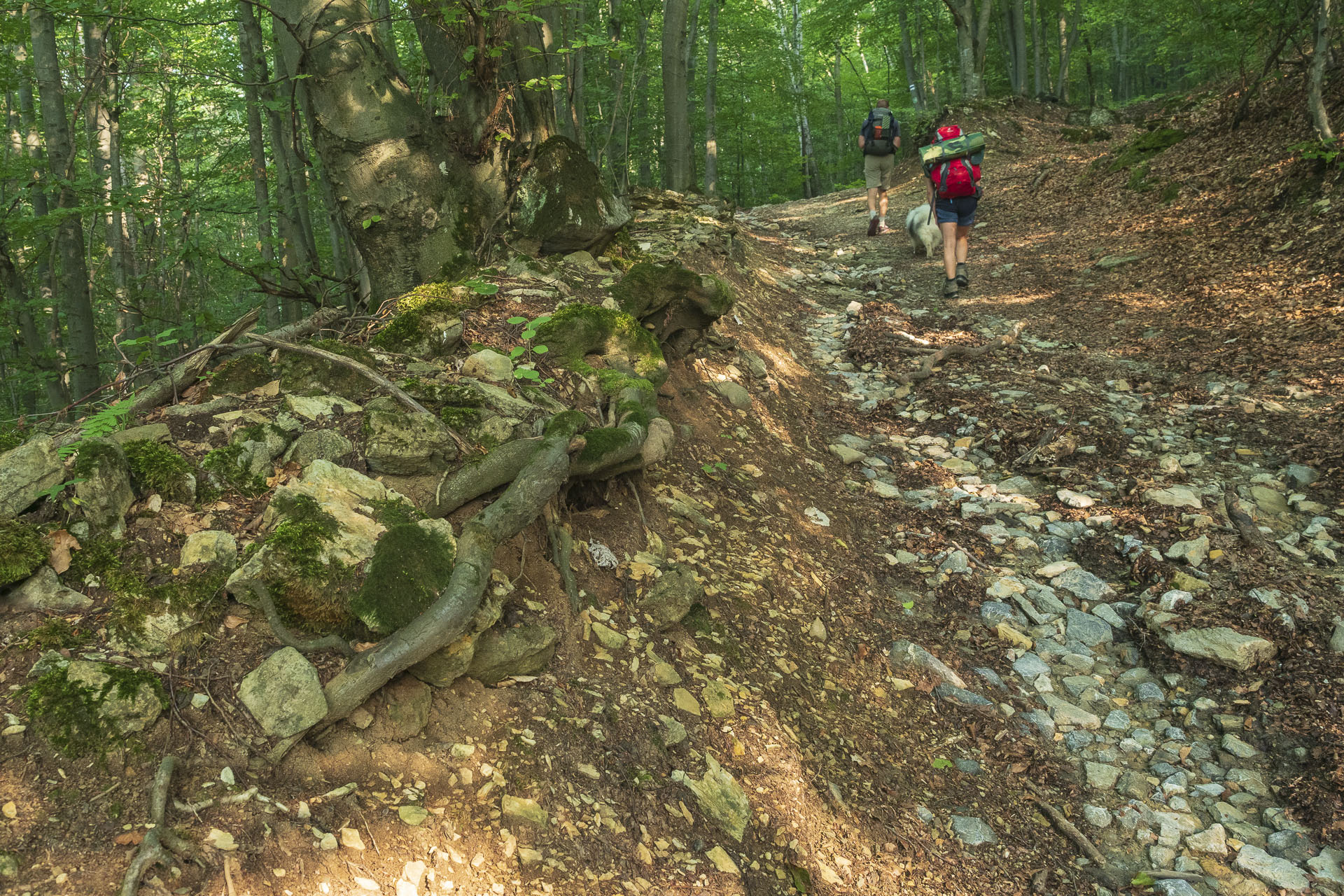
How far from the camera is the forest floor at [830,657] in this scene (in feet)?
6.79

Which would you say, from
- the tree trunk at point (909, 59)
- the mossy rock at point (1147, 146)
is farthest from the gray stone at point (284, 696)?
the tree trunk at point (909, 59)

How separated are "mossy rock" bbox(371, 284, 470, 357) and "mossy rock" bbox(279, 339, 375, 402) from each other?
37 cm

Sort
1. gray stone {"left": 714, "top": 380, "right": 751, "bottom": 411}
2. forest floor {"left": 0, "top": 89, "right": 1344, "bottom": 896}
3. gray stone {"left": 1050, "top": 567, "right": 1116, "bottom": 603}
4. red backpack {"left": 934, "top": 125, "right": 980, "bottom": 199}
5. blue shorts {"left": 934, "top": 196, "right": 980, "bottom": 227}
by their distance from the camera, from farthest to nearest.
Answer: blue shorts {"left": 934, "top": 196, "right": 980, "bottom": 227}, red backpack {"left": 934, "top": 125, "right": 980, "bottom": 199}, gray stone {"left": 714, "top": 380, "right": 751, "bottom": 411}, gray stone {"left": 1050, "top": 567, "right": 1116, "bottom": 603}, forest floor {"left": 0, "top": 89, "right": 1344, "bottom": 896}

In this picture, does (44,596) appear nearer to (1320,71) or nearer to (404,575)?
(404,575)

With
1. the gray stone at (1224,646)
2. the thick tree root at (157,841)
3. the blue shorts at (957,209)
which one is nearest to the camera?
the thick tree root at (157,841)

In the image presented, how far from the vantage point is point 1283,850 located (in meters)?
2.92

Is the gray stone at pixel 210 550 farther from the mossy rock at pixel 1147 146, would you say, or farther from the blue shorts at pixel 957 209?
the mossy rock at pixel 1147 146

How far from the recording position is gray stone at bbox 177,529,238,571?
96.2 inches

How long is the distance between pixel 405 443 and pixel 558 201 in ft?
9.62

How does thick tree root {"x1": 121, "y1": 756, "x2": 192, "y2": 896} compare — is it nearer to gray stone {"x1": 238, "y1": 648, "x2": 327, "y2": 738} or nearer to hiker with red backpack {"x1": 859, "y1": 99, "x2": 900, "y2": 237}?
gray stone {"x1": 238, "y1": 648, "x2": 327, "y2": 738}

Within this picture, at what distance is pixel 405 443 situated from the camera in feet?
10.3

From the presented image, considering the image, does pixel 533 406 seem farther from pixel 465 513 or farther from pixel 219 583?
pixel 219 583

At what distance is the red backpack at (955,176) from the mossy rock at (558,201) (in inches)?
197

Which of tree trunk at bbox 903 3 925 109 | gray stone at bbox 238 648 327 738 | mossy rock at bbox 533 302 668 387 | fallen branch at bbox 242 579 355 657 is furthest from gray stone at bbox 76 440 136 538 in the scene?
tree trunk at bbox 903 3 925 109
